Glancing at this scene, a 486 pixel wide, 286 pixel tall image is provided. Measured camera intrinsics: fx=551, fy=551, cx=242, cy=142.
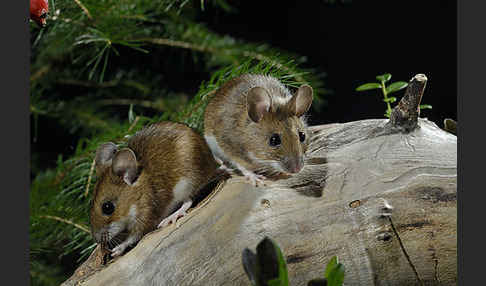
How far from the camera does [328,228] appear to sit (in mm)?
1150

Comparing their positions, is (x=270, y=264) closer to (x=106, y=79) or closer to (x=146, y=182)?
(x=146, y=182)

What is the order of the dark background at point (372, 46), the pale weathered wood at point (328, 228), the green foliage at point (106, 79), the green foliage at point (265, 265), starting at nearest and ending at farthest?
the green foliage at point (265, 265) → the pale weathered wood at point (328, 228) → the dark background at point (372, 46) → the green foliage at point (106, 79)

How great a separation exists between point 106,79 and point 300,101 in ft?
4.60

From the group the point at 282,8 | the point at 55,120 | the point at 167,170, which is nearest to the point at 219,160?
the point at 167,170

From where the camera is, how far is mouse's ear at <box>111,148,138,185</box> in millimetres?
1136

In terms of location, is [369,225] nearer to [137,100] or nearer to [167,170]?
[167,170]

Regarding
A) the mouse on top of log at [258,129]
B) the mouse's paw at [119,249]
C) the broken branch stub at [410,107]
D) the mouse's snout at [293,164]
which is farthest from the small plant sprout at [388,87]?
the mouse's paw at [119,249]

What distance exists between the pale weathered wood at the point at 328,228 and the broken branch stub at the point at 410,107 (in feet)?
0.17

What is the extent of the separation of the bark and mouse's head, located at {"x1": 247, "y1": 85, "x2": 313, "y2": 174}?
0.05 m

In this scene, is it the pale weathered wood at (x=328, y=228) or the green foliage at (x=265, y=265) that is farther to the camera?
the pale weathered wood at (x=328, y=228)

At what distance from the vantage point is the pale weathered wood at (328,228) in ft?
3.71

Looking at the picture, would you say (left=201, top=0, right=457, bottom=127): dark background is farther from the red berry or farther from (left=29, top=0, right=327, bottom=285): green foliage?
the red berry

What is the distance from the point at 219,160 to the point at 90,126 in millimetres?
1130

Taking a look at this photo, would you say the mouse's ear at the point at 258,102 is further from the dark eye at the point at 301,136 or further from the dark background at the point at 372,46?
the dark background at the point at 372,46
